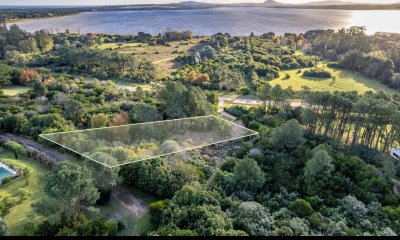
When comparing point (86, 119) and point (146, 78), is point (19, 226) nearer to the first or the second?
point (86, 119)

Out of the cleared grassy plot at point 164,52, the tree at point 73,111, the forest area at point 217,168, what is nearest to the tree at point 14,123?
the forest area at point 217,168

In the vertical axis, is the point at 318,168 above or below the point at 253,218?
above

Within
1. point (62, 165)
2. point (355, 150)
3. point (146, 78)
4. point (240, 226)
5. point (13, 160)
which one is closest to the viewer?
point (240, 226)

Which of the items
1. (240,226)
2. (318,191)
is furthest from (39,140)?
(318,191)

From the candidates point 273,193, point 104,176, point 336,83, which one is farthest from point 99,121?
point 336,83

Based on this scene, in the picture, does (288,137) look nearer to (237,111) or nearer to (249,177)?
(249,177)

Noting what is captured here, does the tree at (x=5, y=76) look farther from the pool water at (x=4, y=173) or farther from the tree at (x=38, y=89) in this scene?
the pool water at (x=4, y=173)
